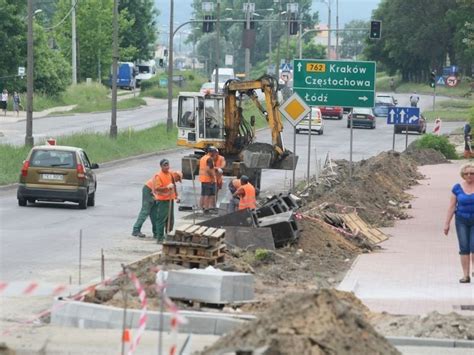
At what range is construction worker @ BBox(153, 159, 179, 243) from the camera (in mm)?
24156

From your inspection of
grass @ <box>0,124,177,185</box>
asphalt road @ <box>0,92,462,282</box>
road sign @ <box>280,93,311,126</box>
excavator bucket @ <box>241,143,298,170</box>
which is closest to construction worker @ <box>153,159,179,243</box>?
asphalt road @ <box>0,92,462,282</box>

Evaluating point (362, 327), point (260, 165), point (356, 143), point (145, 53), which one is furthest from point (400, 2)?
point (362, 327)

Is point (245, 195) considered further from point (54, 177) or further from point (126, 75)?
point (126, 75)

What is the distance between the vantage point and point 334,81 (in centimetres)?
3509

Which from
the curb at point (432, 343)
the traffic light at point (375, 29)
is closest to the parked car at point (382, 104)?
the traffic light at point (375, 29)

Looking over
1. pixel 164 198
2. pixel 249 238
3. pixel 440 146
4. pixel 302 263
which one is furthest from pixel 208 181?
pixel 440 146

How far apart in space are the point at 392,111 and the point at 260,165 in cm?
1347

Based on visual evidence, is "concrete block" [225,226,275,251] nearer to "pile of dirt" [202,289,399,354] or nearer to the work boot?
the work boot

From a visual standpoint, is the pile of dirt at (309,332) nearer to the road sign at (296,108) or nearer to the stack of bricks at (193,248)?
the stack of bricks at (193,248)

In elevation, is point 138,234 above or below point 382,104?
above

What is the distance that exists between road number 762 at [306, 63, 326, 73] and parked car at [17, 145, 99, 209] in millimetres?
7348

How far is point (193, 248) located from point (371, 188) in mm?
17568

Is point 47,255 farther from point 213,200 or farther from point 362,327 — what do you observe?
point 362,327

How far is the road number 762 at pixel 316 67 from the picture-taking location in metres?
35.2
